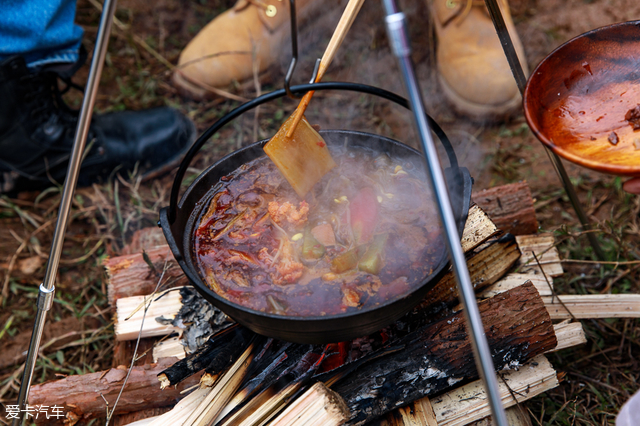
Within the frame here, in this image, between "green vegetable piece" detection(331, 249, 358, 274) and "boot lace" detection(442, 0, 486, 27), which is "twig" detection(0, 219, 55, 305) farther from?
"boot lace" detection(442, 0, 486, 27)

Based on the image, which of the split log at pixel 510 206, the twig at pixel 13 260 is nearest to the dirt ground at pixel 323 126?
the twig at pixel 13 260

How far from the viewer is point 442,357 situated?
2312 mm

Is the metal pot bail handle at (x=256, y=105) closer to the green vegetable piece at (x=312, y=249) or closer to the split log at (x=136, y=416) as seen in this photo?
the green vegetable piece at (x=312, y=249)

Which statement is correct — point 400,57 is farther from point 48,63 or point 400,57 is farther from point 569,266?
point 48,63

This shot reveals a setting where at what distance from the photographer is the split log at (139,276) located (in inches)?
119

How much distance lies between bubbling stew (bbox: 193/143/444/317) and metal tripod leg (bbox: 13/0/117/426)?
633mm

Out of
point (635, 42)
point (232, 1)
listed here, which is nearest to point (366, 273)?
point (635, 42)

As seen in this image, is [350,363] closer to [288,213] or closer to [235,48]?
[288,213]

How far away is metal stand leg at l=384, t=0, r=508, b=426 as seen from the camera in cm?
129

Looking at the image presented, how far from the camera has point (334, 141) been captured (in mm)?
2738

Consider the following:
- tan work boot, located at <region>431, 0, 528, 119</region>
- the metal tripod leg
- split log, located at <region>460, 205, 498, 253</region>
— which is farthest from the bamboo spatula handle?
tan work boot, located at <region>431, 0, 528, 119</region>

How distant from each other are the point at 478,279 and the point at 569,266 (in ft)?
3.74

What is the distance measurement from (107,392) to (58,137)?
2520 millimetres

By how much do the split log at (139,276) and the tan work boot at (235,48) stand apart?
Result: 8.03 feet
